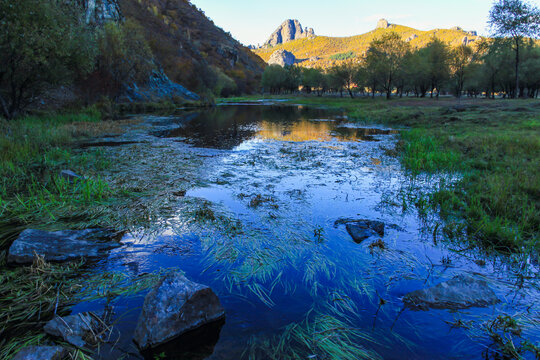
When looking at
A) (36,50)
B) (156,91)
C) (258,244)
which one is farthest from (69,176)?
(156,91)

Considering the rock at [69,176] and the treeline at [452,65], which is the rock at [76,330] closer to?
the rock at [69,176]

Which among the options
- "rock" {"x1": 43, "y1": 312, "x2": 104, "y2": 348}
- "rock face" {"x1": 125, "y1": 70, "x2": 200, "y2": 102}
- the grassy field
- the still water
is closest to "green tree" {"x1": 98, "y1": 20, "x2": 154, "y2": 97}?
"rock face" {"x1": 125, "y1": 70, "x2": 200, "y2": 102}

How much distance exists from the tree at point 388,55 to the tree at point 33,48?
204 feet

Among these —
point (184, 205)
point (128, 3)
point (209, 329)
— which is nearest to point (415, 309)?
point (209, 329)

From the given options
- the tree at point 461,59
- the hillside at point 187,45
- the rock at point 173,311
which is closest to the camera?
the rock at point 173,311

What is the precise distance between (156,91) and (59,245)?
60024mm

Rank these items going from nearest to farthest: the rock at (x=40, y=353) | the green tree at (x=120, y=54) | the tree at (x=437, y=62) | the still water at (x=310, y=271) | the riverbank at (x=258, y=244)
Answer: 1. the rock at (x=40, y=353)
2. the still water at (x=310, y=271)
3. the riverbank at (x=258, y=244)
4. the green tree at (x=120, y=54)
5. the tree at (x=437, y=62)

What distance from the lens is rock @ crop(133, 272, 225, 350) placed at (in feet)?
11.4

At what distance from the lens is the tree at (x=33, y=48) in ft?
54.9

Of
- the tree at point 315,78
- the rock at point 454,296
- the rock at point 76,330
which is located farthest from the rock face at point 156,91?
the tree at point 315,78

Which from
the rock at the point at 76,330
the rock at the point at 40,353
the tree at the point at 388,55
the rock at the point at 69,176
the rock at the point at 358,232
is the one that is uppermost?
the tree at the point at 388,55

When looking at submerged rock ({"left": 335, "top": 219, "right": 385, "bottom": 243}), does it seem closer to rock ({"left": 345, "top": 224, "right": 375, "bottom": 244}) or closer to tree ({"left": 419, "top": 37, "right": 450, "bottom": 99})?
rock ({"left": 345, "top": 224, "right": 375, "bottom": 244})

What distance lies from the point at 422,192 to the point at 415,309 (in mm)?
6001

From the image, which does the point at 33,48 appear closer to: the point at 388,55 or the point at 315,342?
the point at 315,342
